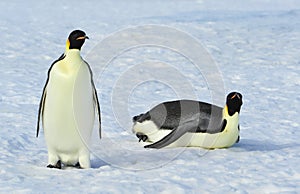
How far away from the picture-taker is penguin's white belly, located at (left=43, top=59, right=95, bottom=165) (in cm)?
341

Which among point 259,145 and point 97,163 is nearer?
point 97,163

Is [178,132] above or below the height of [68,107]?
below

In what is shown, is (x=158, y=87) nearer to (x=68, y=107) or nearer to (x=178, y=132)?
(x=178, y=132)

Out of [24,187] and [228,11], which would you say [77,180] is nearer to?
[24,187]

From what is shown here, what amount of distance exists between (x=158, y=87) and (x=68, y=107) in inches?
123

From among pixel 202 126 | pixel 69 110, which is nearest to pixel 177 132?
pixel 202 126

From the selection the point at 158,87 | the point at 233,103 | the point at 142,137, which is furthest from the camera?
the point at 158,87

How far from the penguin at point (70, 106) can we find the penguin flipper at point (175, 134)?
0.60 metres

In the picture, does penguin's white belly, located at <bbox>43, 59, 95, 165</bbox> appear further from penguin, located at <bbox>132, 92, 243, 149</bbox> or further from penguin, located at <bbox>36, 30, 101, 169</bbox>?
penguin, located at <bbox>132, 92, 243, 149</bbox>

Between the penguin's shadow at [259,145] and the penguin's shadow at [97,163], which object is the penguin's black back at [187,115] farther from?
the penguin's shadow at [97,163]

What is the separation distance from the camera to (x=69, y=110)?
3434 mm

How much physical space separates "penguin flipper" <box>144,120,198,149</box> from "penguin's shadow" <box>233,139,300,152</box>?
305mm

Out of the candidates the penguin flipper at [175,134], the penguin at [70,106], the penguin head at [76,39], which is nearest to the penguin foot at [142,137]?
the penguin flipper at [175,134]

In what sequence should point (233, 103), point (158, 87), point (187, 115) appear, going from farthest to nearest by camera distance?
point (158, 87) → point (187, 115) → point (233, 103)
